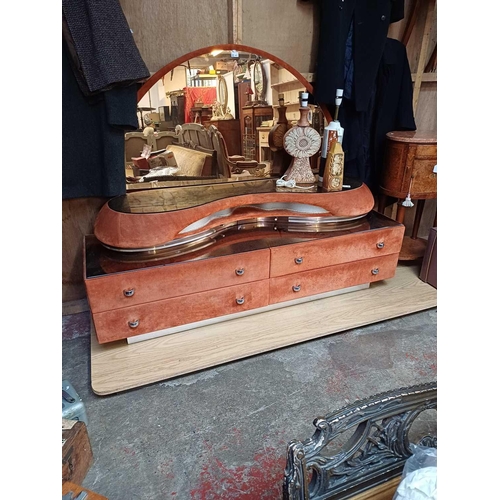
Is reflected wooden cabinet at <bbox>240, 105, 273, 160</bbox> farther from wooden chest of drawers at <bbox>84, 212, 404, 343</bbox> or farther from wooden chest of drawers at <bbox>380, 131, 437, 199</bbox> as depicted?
wooden chest of drawers at <bbox>380, 131, 437, 199</bbox>

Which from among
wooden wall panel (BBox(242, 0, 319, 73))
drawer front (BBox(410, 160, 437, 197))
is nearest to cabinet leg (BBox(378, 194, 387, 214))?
drawer front (BBox(410, 160, 437, 197))

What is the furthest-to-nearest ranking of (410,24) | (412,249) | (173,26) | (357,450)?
(412,249) < (410,24) < (173,26) < (357,450)

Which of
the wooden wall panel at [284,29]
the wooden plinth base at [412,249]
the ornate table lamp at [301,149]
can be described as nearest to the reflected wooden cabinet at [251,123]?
the ornate table lamp at [301,149]

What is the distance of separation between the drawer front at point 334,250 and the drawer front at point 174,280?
0.28 feet

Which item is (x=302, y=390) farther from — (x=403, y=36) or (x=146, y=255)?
(x=403, y=36)

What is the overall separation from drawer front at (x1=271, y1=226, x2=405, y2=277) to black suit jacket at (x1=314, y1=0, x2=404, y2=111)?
748 millimetres

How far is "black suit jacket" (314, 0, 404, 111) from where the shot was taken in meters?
1.82

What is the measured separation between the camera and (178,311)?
5.33 feet

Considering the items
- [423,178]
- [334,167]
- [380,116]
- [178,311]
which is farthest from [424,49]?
[178,311]

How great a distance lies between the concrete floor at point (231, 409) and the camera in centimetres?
114

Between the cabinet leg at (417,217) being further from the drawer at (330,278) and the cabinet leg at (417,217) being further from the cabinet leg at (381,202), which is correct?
the drawer at (330,278)

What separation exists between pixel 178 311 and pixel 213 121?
94cm

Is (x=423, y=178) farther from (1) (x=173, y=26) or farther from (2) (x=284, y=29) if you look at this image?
(1) (x=173, y=26)
